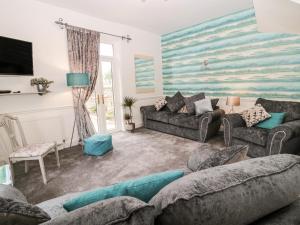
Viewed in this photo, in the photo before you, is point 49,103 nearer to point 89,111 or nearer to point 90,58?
point 89,111

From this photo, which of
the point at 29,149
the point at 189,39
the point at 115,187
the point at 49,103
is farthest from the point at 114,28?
the point at 115,187


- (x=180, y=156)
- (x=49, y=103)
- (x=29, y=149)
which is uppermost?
(x=49, y=103)

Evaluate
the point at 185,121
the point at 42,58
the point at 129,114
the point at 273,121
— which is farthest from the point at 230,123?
the point at 42,58

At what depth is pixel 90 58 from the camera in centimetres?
420

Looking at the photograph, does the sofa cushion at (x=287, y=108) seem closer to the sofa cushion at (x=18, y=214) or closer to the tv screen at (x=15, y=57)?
the sofa cushion at (x=18, y=214)

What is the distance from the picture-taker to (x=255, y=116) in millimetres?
3215

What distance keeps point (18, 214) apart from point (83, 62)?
3.90 m

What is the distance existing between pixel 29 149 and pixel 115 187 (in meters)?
2.26

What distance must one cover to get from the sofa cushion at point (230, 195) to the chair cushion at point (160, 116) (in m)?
3.83

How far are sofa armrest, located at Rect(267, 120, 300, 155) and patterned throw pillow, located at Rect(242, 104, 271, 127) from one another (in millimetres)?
501

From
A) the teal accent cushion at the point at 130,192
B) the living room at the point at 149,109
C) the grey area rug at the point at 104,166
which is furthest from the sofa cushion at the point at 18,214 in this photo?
the grey area rug at the point at 104,166

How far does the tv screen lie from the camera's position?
2902 millimetres

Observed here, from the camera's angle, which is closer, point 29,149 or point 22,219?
point 22,219

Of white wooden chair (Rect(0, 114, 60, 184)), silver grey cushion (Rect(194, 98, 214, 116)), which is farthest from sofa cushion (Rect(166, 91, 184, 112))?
white wooden chair (Rect(0, 114, 60, 184))
